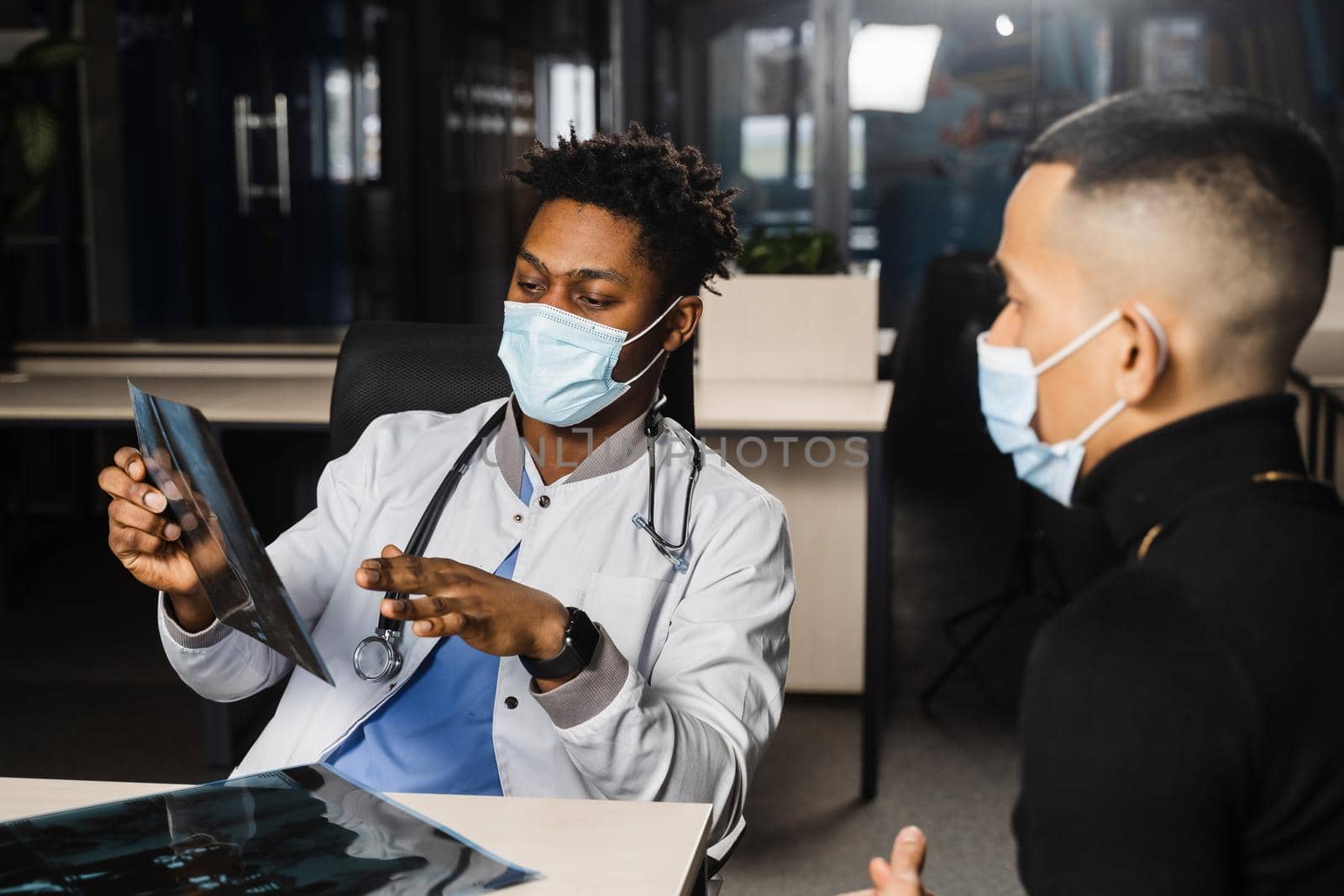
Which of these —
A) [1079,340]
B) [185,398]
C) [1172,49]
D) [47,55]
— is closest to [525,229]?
[1079,340]

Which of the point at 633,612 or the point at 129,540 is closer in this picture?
the point at 129,540

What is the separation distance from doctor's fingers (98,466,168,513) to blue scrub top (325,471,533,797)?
13.1 inches

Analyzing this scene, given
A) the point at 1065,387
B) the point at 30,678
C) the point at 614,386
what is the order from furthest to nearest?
1. the point at 30,678
2. the point at 614,386
3. the point at 1065,387

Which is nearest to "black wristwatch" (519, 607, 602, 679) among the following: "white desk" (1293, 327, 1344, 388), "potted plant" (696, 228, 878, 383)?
"potted plant" (696, 228, 878, 383)

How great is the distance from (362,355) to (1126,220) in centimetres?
127

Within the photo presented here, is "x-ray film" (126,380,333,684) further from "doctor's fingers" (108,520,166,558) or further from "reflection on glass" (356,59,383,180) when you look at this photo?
"reflection on glass" (356,59,383,180)

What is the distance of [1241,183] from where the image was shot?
809 mm

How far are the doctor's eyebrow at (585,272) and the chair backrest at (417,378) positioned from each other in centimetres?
24

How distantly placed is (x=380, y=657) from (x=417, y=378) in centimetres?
52

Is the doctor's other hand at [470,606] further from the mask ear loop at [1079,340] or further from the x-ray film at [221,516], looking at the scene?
the mask ear loop at [1079,340]

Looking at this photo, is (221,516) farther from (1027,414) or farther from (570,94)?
(570,94)

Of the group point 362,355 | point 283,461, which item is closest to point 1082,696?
point 362,355

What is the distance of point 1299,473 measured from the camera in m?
0.81

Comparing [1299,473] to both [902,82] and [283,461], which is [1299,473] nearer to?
[283,461]
